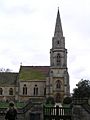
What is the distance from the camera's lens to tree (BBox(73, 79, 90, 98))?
263 ft

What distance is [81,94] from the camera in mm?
80688

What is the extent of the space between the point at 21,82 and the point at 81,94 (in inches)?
586

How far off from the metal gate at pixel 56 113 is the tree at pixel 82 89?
5233cm

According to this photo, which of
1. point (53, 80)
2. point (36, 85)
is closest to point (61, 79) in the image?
point (53, 80)

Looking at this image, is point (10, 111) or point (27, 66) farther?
point (27, 66)

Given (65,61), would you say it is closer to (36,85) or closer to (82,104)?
(36,85)

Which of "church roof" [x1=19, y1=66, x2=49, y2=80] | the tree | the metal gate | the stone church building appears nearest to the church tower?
the stone church building

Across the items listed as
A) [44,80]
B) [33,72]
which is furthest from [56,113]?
[33,72]

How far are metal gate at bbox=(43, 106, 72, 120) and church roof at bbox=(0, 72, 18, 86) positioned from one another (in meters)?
60.5

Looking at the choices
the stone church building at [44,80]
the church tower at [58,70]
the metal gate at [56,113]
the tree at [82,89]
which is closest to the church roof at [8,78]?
the stone church building at [44,80]

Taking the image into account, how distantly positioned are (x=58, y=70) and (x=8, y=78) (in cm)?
1369

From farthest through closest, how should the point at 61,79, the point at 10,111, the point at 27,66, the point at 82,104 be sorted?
the point at 27,66 < the point at 61,79 < the point at 82,104 < the point at 10,111

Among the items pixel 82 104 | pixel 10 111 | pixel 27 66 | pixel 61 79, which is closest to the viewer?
pixel 10 111

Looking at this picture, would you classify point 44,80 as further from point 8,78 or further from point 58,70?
point 8,78
